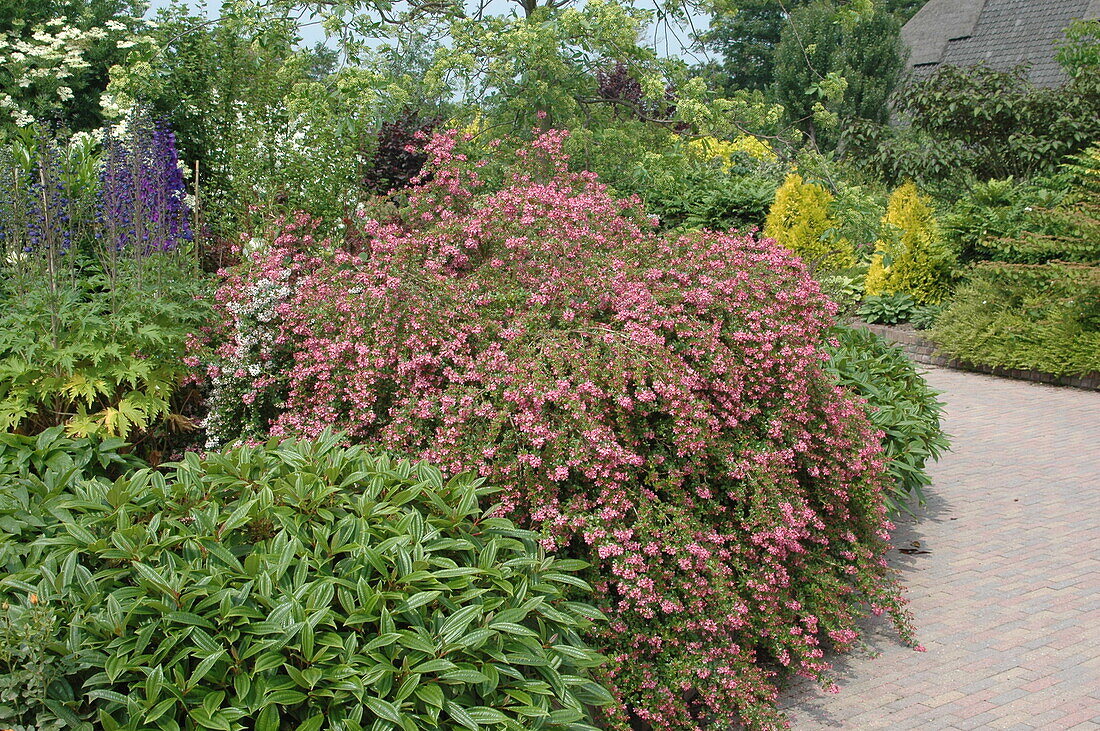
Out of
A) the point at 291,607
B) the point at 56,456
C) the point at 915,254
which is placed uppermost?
the point at 915,254

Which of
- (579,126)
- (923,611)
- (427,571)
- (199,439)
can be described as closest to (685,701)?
(427,571)

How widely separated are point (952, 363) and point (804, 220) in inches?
124

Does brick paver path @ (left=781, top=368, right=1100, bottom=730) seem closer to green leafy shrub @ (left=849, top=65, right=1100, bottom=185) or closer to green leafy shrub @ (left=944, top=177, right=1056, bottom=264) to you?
green leafy shrub @ (left=944, top=177, right=1056, bottom=264)

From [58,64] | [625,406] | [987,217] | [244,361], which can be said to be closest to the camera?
[625,406]

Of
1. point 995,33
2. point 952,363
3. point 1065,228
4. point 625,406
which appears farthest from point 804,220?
point 995,33

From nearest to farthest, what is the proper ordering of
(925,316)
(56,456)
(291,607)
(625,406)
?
(291,607) → (625,406) → (56,456) → (925,316)

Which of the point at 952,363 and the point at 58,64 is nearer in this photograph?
the point at 952,363

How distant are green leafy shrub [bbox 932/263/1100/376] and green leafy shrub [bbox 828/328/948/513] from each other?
13.3 feet

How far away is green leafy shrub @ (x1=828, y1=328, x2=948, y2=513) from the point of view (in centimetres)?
547

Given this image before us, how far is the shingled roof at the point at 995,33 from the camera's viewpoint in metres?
24.1

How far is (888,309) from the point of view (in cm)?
1222

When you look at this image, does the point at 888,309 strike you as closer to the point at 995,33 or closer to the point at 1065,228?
the point at 1065,228

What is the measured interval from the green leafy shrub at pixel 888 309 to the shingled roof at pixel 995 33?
13.2m

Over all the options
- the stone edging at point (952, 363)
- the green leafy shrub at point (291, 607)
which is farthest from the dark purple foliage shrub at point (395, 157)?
the green leafy shrub at point (291, 607)
